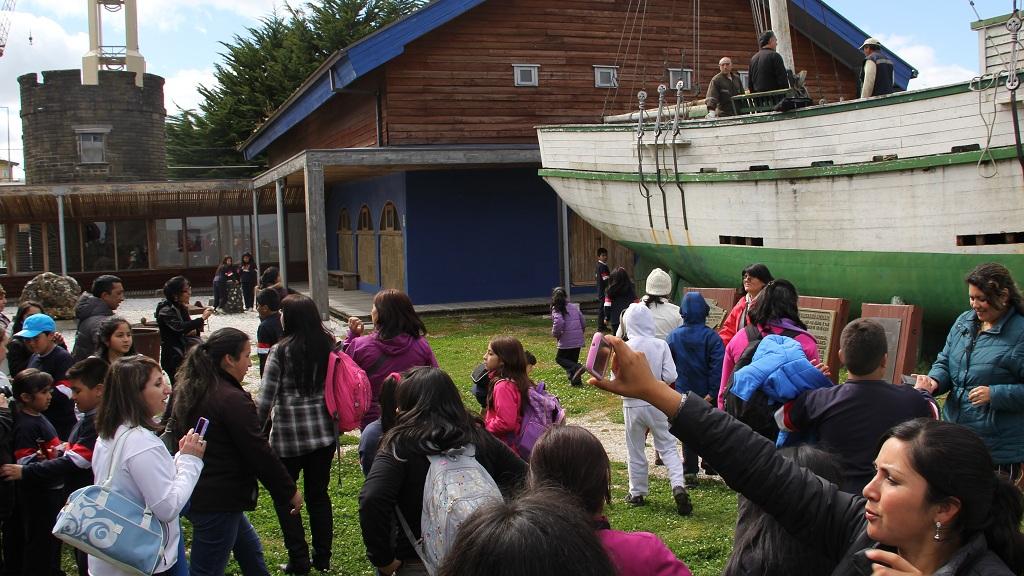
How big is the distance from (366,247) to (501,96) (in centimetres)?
634

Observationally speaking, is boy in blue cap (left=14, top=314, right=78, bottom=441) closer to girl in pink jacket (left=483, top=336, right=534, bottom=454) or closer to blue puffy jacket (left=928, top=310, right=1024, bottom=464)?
girl in pink jacket (left=483, top=336, right=534, bottom=454)

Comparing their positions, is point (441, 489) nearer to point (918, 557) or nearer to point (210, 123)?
point (918, 557)

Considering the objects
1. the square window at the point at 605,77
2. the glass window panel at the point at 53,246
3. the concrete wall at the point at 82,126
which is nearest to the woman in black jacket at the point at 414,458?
the square window at the point at 605,77

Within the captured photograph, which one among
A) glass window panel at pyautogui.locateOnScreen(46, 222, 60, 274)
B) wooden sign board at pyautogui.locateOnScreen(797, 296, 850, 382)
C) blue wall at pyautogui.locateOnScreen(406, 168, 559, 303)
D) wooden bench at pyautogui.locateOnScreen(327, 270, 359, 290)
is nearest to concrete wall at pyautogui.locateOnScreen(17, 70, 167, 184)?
glass window panel at pyautogui.locateOnScreen(46, 222, 60, 274)

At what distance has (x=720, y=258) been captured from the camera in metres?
12.9

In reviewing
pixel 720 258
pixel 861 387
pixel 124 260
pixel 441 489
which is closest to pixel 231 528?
pixel 441 489

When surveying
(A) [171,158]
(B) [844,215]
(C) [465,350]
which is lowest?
(C) [465,350]

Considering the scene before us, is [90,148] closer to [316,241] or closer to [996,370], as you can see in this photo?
[316,241]

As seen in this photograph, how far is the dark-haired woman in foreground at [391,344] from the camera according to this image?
200 inches

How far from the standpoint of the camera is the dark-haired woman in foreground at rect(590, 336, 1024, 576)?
2.03 meters

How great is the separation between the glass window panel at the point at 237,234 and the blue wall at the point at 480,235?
10527mm

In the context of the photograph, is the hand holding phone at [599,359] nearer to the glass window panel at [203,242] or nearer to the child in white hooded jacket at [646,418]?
the child in white hooded jacket at [646,418]

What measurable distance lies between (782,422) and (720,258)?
30.5 feet

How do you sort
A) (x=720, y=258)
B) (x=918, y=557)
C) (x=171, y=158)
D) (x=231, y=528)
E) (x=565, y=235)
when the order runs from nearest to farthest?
(x=918, y=557), (x=231, y=528), (x=720, y=258), (x=565, y=235), (x=171, y=158)
